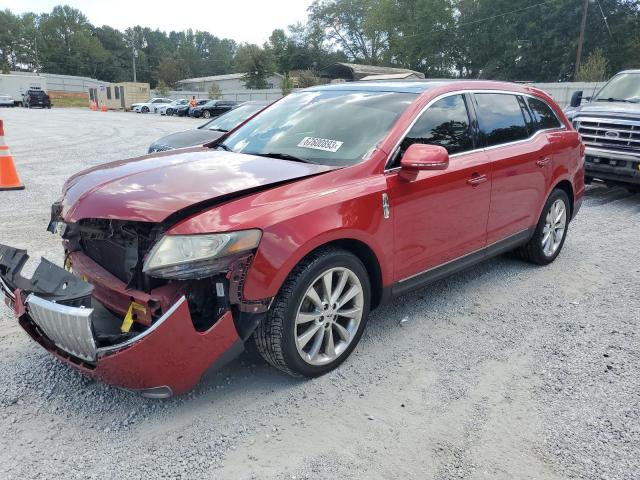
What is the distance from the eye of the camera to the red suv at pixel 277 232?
2.56m

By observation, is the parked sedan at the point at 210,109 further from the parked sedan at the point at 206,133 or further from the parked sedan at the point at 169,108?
the parked sedan at the point at 206,133

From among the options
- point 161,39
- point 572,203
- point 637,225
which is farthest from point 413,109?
point 161,39

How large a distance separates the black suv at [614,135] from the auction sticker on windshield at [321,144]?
6.14 meters

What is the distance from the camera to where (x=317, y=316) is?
302 centimetres

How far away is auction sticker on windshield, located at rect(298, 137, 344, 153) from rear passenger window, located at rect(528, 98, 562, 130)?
7.72 ft

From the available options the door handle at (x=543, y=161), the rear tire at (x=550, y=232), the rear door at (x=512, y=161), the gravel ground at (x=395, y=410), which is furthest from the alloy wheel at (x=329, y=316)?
the rear tire at (x=550, y=232)

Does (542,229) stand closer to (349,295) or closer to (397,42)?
(349,295)

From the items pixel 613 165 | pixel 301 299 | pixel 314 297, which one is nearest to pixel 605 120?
pixel 613 165

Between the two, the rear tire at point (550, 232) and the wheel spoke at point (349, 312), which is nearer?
the wheel spoke at point (349, 312)

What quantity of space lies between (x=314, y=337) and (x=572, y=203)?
3598 millimetres

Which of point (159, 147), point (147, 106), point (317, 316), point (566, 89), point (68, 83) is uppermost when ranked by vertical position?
point (68, 83)

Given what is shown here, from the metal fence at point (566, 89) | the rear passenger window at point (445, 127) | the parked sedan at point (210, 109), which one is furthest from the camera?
the parked sedan at point (210, 109)

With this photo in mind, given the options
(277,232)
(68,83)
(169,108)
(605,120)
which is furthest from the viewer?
(68,83)

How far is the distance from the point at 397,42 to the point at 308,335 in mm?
65559
